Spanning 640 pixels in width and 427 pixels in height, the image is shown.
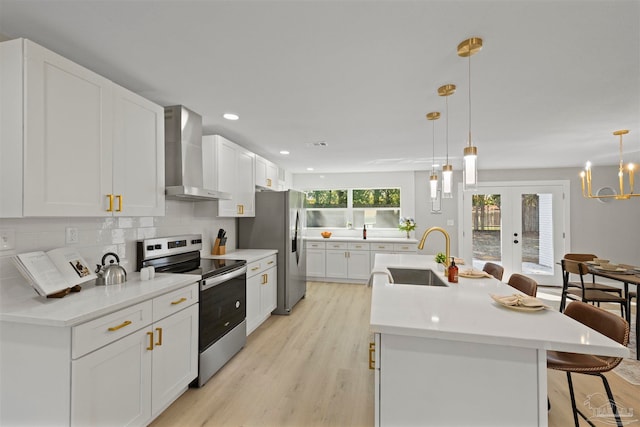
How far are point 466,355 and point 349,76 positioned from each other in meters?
1.76

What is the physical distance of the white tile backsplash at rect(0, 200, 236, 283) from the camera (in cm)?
163

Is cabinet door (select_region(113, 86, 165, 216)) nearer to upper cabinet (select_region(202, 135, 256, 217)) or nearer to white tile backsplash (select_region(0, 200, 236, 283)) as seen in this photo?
white tile backsplash (select_region(0, 200, 236, 283))

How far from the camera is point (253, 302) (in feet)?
10.6

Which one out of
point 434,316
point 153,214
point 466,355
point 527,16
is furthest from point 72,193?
point 527,16

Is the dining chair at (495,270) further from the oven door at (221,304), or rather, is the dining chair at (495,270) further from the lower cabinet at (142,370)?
the lower cabinet at (142,370)

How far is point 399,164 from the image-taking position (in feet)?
17.3

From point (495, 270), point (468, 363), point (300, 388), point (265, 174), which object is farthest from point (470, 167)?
point (265, 174)

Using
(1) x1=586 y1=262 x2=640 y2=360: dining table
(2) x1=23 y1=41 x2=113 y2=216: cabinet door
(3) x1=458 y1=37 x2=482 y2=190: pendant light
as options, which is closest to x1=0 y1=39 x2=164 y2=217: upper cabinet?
(2) x1=23 y1=41 x2=113 y2=216: cabinet door

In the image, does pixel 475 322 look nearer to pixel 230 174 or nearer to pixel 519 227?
pixel 230 174

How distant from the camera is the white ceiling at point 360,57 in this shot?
133 cm

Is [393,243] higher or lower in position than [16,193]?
lower

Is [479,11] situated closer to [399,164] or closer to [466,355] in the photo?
[466,355]

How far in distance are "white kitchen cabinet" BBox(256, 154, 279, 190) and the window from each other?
6.39 feet

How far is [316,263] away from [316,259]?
0.08 m
